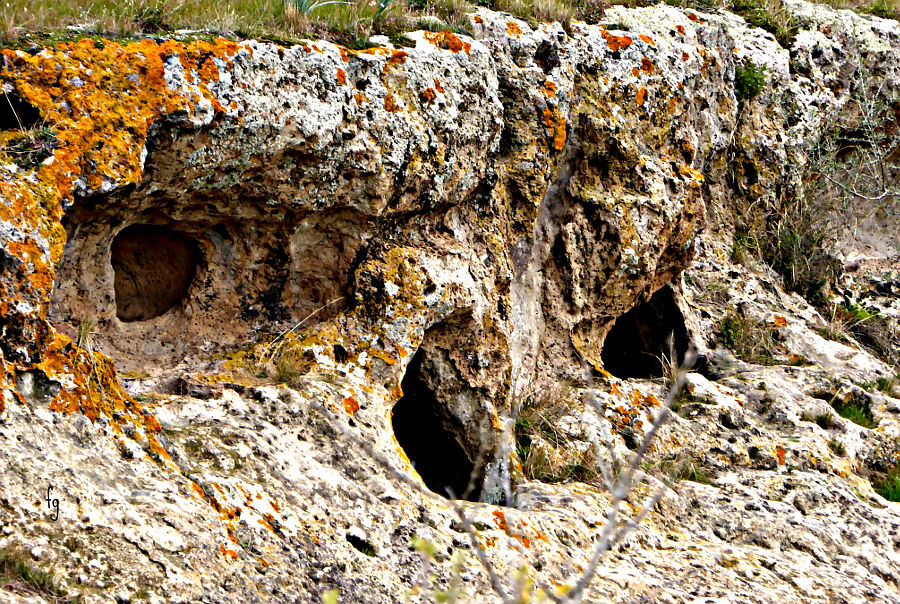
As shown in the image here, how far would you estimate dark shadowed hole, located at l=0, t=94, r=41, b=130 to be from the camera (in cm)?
401

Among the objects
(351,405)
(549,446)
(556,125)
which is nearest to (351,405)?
(351,405)

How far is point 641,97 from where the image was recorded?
7098mm

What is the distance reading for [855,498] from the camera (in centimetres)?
600

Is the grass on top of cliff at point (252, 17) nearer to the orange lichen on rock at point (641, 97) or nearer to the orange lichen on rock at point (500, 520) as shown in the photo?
the orange lichen on rock at point (641, 97)

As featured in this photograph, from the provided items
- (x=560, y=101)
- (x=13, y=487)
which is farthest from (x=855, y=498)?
(x=13, y=487)

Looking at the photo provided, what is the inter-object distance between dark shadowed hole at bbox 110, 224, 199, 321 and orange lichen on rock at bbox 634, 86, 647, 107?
3735mm

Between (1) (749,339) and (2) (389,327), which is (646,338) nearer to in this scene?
(1) (749,339)

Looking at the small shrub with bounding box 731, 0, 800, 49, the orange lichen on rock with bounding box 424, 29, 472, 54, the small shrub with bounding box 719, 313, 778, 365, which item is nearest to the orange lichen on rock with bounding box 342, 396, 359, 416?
the orange lichen on rock with bounding box 424, 29, 472, 54

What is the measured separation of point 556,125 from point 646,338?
2435mm

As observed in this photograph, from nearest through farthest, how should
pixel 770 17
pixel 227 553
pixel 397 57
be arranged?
pixel 227 553 → pixel 397 57 → pixel 770 17

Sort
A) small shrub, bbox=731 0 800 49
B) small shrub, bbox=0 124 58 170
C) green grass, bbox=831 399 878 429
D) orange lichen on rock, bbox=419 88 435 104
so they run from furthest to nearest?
1. small shrub, bbox=731 0 800 49
2. green grass, bbox=831 399 878 429
3. orange lichen on rock, bbox=419 88 435 104
4. small shrub, bbox=0 124 58 170

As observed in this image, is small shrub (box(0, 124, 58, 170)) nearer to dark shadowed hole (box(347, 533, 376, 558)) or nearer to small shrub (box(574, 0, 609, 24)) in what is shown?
dark shadowed hole (box(347, 533, 376, 558))

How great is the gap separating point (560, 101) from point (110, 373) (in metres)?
3.95

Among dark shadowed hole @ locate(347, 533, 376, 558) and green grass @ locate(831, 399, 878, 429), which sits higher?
green grass @ locate(831, 399, 878, 429)
